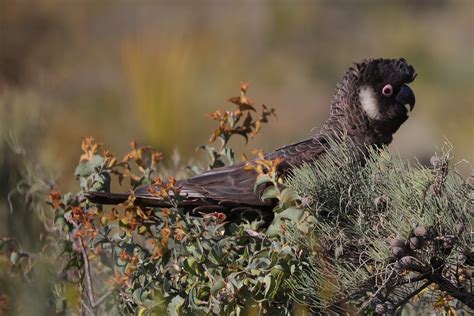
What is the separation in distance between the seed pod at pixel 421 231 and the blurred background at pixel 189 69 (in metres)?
0.51

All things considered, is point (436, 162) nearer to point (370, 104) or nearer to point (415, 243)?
point (415, 243)

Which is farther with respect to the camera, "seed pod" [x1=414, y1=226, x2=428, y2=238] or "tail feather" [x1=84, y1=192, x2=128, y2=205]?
"tail feather" [x1=84, y1=192, x2=128, y2=205]

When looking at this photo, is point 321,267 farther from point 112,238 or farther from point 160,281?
point 112,238

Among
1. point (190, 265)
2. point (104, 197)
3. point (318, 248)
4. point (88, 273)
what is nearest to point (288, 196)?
point (318, 248)

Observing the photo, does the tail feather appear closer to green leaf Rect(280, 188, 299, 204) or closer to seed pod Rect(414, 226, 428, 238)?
green leaf Rect(280, 188, 299, 204)

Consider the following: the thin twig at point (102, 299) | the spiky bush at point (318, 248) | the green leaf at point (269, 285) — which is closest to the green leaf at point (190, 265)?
the spiky bush at point (318, 248)

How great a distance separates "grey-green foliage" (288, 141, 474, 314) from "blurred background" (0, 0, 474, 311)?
33 cm

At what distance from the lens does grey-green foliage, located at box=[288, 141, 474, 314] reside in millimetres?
3387

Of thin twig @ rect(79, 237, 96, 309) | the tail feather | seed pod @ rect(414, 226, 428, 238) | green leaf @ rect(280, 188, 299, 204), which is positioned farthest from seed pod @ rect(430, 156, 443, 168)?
thin twig @ rect(79, 237, 96, 309)

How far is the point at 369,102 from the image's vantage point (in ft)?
17.3

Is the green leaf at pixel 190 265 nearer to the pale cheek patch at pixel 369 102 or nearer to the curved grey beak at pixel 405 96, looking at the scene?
the pale cheek patch at pixel 369 102

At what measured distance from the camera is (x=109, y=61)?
18828mm

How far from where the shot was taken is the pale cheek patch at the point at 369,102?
5242mm

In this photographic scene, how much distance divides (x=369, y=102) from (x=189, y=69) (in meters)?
1.50
